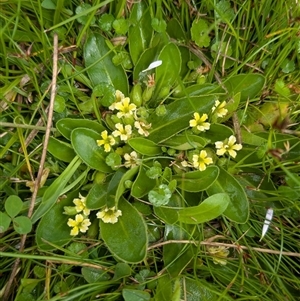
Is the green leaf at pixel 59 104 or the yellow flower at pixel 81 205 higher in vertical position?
the green leaf at pixel 59 104

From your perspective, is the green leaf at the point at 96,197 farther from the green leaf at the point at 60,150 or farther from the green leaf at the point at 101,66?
the green leaf at the point at 101,66

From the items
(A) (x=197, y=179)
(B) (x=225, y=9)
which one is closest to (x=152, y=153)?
(A) (x=197, y=179)

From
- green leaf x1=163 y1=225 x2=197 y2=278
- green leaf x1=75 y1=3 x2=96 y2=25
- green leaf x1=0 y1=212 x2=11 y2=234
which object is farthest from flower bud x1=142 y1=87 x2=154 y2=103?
green leaf x1=0 y1=212 x2=11 y2=234

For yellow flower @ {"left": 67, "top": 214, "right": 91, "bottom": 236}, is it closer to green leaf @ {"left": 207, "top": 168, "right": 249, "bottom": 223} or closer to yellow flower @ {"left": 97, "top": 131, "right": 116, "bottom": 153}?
yellow flower @ {"left": 97, "top": 131, "right": 116, "bottom": 153}

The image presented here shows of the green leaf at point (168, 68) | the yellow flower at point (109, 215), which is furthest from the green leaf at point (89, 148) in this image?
the green leaf at point (168, 68)

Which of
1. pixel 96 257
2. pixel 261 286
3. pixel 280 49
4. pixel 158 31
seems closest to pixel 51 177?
pixel 96 257

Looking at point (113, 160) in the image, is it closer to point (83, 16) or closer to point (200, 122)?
point (200, 122)
